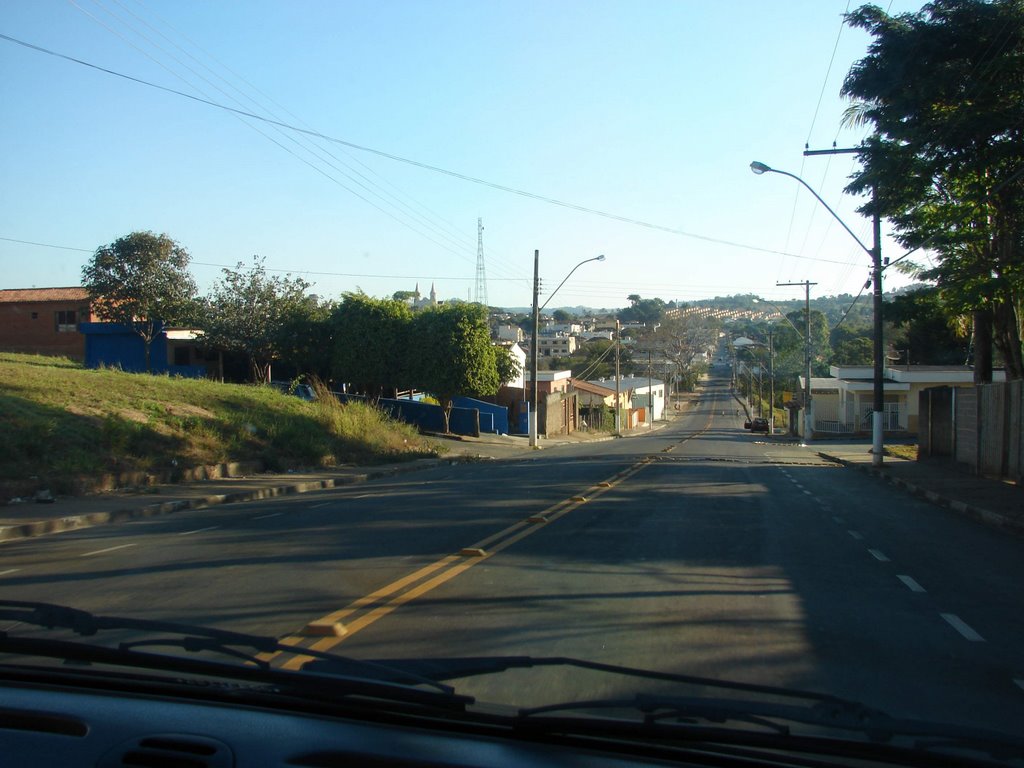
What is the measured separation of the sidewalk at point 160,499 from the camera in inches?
498

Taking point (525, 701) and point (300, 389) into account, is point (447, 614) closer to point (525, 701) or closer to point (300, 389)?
point (525, 701)

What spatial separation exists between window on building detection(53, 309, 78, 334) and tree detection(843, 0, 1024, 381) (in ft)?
150

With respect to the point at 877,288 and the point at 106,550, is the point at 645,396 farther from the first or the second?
the point at 106,550

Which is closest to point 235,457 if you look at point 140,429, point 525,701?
point 140,429

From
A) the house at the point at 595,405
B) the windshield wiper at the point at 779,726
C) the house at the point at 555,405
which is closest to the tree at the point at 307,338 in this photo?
the house at the point at 555,405

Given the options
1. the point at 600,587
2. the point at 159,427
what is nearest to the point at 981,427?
the point at 600,587

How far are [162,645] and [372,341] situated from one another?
38835mm

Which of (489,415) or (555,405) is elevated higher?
(555,405)

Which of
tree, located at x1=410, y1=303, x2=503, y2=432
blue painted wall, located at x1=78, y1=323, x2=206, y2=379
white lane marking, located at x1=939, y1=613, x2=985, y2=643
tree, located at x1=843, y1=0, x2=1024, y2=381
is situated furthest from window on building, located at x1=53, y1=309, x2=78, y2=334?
white lane marking, located at x1=939, y1=613, x2=985, y2=643

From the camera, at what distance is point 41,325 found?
54125 mm

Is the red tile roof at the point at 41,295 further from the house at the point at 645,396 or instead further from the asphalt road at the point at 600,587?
the house at the point at 645,396

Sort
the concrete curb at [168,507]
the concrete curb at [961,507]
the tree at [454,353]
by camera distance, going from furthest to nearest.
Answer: the tree at [454,353] → the concrete curb at [961,507] → the concrete curb at [168,507]

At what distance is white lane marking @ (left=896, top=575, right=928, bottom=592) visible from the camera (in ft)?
27.8

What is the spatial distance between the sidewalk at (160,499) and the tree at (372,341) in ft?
54.0
